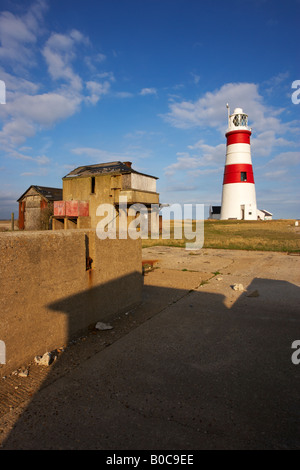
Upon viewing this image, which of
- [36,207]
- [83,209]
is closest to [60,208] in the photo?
[83,209]

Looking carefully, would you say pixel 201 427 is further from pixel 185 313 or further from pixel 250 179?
pixel 250 179

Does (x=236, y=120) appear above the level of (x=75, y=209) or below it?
above

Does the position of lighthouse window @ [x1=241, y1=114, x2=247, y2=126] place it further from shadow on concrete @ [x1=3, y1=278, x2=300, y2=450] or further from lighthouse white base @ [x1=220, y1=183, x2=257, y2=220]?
shadow on concrete @ [x1=3, y1=278, x2=300, y2=450]

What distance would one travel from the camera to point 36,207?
2867 cm

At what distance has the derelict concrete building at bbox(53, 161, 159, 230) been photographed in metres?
22.4

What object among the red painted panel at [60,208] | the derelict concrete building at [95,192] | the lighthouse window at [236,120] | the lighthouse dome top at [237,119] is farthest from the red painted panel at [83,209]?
the lighthouse window at [236,120]

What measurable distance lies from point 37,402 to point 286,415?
2302 millimetres

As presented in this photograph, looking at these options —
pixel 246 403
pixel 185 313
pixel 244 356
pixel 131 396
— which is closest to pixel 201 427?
pixel 246 403

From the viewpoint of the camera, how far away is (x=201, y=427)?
2.38m

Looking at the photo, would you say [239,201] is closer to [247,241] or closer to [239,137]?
[239,137]

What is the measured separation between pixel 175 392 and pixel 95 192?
2146cm

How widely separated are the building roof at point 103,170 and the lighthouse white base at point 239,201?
57.2ft

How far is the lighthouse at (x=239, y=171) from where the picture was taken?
1499 inches

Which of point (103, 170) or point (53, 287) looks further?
point (103, 170)
